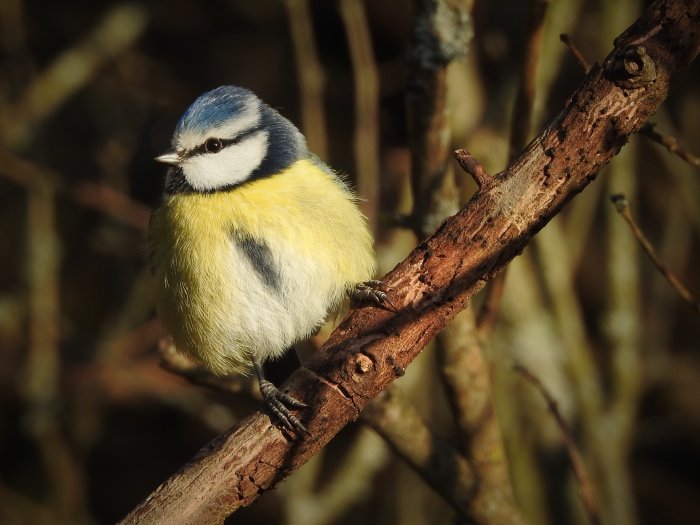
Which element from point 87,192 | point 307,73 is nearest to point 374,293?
point 307,73

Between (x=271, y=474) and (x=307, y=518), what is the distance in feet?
5.12

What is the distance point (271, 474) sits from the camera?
5.10 feet

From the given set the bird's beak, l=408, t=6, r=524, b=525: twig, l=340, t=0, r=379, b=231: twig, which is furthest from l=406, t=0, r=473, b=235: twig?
l=340, t=0, r=379, b=231: twig

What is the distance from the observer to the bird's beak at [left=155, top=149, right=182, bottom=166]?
2.10 m

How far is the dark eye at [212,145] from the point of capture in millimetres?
2131

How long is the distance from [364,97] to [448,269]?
63.3 inches

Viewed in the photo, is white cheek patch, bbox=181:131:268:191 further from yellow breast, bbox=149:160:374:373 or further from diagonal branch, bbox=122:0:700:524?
diagonal branch, bbox=122:0:700:524

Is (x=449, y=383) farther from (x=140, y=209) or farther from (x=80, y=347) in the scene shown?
(x=80, y=347)

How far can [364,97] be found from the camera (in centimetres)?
302

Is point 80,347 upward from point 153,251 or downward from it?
upward

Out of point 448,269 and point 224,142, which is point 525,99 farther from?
point 224,142

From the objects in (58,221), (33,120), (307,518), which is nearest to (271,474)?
(307,518)

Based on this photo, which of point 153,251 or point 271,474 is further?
point 153,251

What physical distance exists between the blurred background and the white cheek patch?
0.46 metres
